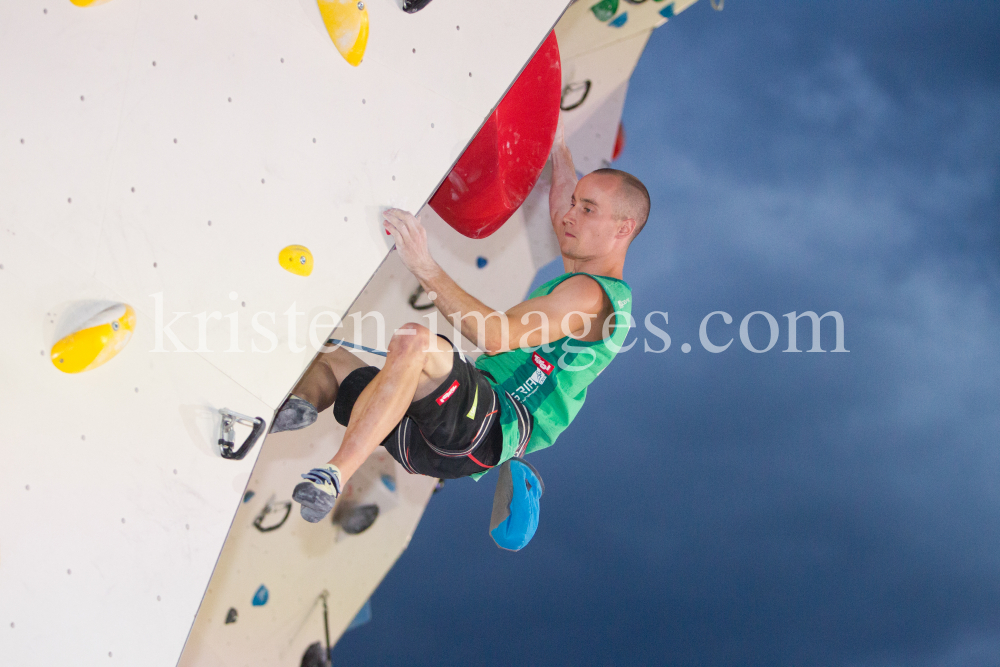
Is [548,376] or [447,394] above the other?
[548,376]

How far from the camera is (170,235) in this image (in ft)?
4.35

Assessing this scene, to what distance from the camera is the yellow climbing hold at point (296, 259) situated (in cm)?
145

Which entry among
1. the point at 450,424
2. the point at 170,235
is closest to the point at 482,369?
the point at 450,424

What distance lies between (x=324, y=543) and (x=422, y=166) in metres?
1.56

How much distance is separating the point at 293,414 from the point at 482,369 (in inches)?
21.2

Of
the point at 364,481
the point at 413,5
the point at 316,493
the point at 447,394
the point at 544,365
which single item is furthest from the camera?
the point at 364,481

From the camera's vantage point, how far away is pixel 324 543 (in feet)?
8.48

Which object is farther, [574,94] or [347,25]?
[574,94]

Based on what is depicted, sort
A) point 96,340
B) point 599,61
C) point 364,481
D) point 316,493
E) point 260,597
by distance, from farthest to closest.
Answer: point 364,481, point 599,61, point 260,597, point 316,493, point 96,340

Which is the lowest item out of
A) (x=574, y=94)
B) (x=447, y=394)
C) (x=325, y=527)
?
(x=325, y=527)

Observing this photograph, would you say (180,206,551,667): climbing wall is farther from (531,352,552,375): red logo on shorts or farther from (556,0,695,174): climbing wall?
(531,352,552,375): red logo on shorts

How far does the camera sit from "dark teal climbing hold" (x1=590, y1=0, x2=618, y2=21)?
2.41 m

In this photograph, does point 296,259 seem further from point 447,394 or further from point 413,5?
point 413,5

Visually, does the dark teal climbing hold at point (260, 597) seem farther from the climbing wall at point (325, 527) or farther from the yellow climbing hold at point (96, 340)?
the yellow climbing hold at point (96, 340)
